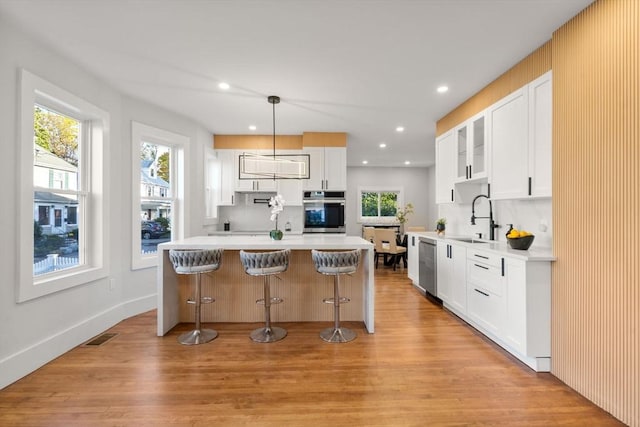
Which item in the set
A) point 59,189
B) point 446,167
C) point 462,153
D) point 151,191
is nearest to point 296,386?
point 59,189

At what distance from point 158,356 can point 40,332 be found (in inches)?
37.9

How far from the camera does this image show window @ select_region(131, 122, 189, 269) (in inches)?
143

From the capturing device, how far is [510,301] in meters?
2.46

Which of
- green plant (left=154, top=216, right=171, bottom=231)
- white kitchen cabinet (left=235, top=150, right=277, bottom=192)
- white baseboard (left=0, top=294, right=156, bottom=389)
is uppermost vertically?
white kitchen cabinet (left=235, top=150, right=277, bottom=192)

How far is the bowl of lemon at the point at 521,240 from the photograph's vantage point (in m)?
2.51

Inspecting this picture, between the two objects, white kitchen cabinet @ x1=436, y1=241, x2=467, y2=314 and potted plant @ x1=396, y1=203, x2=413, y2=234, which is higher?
potted plant @ x1=396, y1=203, x2=413, y2=234

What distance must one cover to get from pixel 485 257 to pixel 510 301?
1.58ft

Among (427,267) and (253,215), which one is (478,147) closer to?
(427,267)

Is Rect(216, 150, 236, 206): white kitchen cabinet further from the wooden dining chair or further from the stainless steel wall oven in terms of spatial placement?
the wooden dining chair

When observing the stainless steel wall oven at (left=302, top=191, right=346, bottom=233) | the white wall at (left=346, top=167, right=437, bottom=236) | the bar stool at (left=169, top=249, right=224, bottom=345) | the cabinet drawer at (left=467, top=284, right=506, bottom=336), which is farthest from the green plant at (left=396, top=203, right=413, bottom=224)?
the bar stool at (left=169, top=249, right=224, bottom=345)

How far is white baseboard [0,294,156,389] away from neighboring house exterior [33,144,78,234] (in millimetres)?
953

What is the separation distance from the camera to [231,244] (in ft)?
9.70

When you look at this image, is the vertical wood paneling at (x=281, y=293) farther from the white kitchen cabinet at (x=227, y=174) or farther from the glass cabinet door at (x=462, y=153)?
the white kitchen cabinet at (x=227, y=174)

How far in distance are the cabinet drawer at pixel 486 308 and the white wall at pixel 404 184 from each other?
5.57 m
